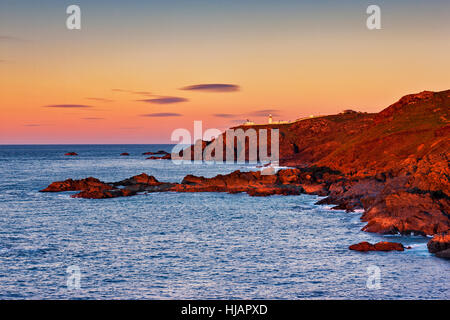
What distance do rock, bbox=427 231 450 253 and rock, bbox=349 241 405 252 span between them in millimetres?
2011

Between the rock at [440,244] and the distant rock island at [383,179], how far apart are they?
0.06m

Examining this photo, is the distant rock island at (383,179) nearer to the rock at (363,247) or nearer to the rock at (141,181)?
the rock at (141,181)

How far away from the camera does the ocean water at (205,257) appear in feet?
90.0

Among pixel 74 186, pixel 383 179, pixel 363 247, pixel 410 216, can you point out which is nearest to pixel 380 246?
pixel 363 247

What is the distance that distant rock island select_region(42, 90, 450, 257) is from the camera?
41812 millimetres

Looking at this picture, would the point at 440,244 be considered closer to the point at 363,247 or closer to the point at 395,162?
the point at 363,247

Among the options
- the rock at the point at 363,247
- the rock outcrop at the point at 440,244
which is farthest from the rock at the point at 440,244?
the rock at the point at 363,247

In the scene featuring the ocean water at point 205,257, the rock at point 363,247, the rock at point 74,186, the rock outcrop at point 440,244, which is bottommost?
the ocean water at point 205,257

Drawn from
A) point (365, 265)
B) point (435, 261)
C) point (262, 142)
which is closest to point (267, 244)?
point (365, 265)

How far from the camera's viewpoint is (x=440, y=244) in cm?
3369

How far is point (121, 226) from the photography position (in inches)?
1938

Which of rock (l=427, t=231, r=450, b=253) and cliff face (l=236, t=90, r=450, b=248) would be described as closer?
rock (l=427, t=231, r=450, b=253)

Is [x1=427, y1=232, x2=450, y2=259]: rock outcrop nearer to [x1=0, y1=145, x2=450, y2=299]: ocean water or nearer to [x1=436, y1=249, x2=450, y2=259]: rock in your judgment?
[x1=436, y1=249, x2=450, y2=259]: rock

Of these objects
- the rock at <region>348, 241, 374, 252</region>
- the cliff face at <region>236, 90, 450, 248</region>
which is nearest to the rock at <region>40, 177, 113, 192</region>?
the cliff face at <region>236, 90, 450, 248</region>
